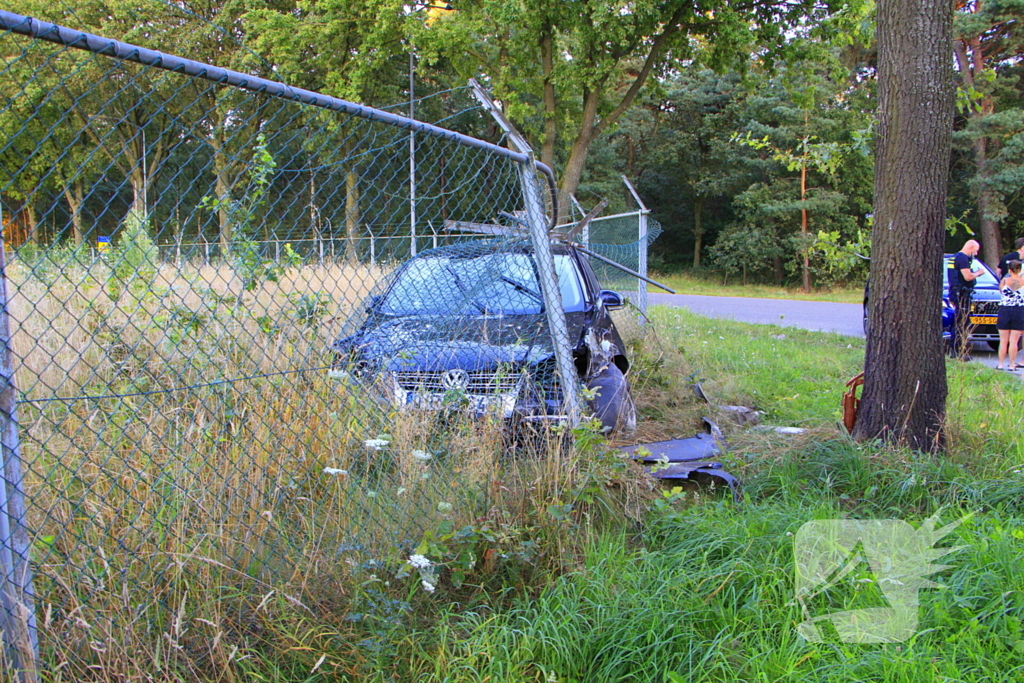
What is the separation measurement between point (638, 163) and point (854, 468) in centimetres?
3427

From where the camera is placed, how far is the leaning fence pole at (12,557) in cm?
186

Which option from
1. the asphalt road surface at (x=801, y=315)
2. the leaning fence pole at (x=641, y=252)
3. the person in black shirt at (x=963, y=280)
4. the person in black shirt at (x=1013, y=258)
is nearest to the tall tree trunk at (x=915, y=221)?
the person in black shirt at (x=1013, y=258)

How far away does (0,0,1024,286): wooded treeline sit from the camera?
49.7 ft

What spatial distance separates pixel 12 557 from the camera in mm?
1905

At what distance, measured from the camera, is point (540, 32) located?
617 inches

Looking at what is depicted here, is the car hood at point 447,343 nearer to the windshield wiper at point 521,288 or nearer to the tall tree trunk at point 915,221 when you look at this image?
the windshield wiper at point 521,288

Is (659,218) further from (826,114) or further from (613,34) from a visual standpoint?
(613,34)

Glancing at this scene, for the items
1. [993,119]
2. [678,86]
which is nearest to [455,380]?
[993,119]

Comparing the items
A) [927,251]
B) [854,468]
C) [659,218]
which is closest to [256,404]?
[854,468]

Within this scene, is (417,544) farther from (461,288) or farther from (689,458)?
(461,288)

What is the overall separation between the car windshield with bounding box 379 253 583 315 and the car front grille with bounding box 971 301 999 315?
7236 mm

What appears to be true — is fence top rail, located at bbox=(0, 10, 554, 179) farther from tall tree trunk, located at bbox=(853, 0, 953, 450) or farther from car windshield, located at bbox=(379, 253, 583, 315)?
tall tree trunk, located at bbox=(853, 0, 953, 450)

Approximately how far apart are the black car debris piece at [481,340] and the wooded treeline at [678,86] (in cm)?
112

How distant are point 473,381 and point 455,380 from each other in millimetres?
176
